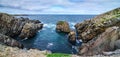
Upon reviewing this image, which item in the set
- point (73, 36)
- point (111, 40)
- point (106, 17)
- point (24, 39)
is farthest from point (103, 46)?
point (24, 39)

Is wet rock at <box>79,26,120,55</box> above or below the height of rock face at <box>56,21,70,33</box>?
above

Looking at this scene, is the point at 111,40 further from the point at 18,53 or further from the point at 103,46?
the point at 18,53

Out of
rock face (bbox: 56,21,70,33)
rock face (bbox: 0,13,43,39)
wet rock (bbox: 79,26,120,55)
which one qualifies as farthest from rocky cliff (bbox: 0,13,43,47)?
wet rock (bbox: 79,26,120,55)

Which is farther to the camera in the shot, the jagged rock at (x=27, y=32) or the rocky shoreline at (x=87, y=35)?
the jagged rock at (x=27, y=32)

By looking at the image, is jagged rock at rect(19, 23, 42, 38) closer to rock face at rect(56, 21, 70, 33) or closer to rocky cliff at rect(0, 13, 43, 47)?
rocky cliff at rect(0, 13, 43, 47)

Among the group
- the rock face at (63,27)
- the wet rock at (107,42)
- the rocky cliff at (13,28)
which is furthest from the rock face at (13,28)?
the wet rock at (107,42)

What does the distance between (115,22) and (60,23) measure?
4117 centimetres

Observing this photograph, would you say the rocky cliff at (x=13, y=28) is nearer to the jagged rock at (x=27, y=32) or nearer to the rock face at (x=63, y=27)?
the jagged rock at (x=27, y=32)

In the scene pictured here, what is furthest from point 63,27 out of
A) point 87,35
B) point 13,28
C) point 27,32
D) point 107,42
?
point 107,42

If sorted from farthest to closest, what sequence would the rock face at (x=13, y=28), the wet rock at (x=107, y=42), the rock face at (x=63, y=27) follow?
1. the rock face at (x=63, y=27)
2. the rock face at (x=13, y=28)
3. the wet rock at (x=107, y=42)

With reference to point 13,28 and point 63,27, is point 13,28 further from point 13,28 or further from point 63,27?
point 63,27

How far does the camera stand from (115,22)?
1641 inches

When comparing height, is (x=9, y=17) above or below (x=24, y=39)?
above

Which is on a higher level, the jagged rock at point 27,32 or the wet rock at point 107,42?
the wet rock at point 107,42
